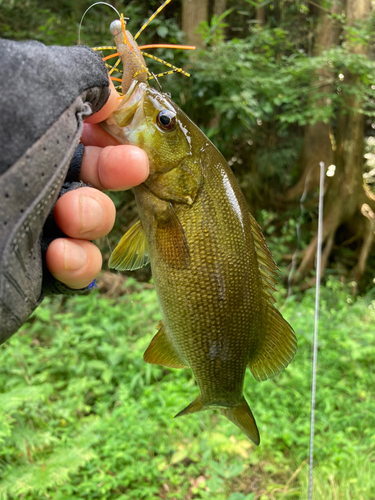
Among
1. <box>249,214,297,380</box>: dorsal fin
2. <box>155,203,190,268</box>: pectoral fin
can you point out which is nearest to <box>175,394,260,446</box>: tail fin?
<box>249,214,297,380</box>: dorsal fin

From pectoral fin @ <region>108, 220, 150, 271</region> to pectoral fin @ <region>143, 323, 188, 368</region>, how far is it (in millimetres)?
292

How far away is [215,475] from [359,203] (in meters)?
5.19

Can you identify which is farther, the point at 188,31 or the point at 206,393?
the point at 188,31

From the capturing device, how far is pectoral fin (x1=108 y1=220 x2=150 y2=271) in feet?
4.34

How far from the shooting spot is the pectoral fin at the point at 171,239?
1.24 meters

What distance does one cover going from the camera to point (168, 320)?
133 centimetres

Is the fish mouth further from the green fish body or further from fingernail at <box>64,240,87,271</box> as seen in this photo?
fingernail at <box>64,240,87,271</box>

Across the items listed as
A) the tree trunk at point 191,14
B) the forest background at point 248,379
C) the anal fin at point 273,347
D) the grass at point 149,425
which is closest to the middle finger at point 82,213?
the anal fin at point 273,347

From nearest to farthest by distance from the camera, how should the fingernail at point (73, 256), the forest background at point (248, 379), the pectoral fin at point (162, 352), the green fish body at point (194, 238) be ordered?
the fingernail at point (73, 256) → the green fish body at point (194, 238) → the pectoral fin at point (162, 352) → the forest background at point (248, 379)

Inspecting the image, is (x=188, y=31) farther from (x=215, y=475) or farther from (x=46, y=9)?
(x=215, y=475)

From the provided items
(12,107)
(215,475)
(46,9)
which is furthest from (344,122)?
(12,107)

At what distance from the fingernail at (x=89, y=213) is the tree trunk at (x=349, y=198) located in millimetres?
5166

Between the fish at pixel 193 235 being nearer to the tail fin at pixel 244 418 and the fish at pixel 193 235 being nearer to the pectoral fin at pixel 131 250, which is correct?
the pectoral fin at pixel 131 250

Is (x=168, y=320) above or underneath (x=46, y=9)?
underneath
